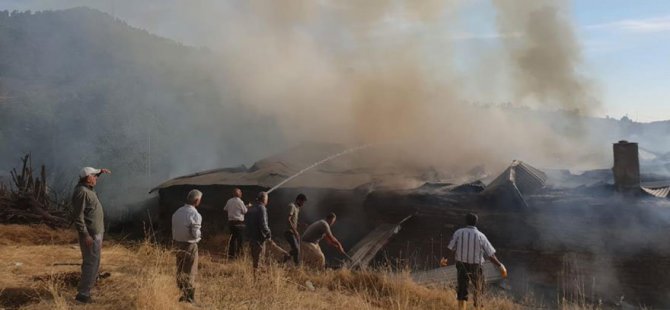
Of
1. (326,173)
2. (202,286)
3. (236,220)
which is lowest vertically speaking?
(202,286)

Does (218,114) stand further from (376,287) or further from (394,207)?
(376,287)

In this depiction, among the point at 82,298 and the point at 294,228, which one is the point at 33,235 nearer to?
the point at 294,228

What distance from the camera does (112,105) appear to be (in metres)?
34.8

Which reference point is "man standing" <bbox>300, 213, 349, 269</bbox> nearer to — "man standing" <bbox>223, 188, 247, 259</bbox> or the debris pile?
"man standing" <bbox>223, 188, 247, 259</bbox>

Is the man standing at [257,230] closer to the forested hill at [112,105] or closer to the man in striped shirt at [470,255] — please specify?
the man in striped shirt at [470,255]

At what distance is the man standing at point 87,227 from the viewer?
5.77 m

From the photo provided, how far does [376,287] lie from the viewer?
8.59m

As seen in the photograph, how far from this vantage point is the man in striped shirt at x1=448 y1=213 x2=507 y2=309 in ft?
22.4

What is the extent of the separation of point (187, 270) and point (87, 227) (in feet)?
4.06

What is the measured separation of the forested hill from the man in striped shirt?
16.6 m

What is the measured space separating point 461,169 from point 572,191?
4.10 m

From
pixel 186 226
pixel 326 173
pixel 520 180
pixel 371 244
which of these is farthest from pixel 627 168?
pixel 186 226

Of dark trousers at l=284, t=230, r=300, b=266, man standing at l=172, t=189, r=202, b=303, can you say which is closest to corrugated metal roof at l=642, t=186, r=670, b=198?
dark trousers at l=284, t=230, r=300, b=266

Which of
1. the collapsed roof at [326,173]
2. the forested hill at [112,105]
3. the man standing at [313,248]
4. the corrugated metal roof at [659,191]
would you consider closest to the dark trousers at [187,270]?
the man standing at [313,248]
